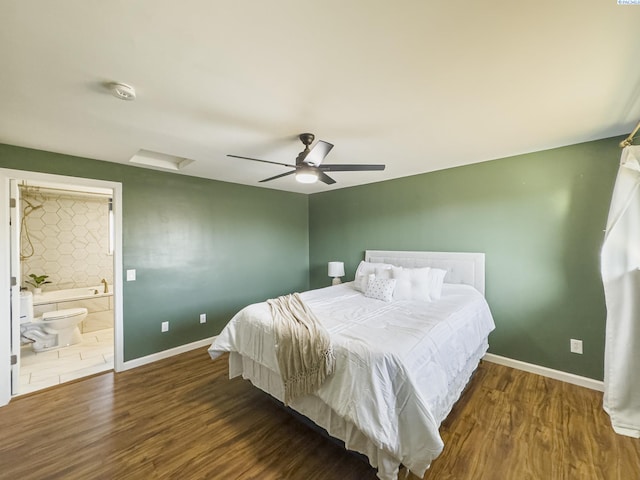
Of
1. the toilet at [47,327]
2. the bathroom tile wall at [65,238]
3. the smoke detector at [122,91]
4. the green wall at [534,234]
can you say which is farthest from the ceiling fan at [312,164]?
the bathroom tile wall at [65,238]

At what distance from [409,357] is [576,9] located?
1.84 m

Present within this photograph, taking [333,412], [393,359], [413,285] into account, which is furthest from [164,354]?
[413,285]

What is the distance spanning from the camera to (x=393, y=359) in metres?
1.56

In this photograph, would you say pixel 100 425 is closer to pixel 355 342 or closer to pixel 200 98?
pixel 355 342

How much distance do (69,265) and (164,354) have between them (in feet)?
9.84

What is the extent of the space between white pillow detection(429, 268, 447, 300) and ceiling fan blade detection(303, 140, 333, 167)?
194 centimetres

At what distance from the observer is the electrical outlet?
2.61 meters

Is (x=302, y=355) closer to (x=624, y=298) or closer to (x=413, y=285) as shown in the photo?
(x=413, y=285)

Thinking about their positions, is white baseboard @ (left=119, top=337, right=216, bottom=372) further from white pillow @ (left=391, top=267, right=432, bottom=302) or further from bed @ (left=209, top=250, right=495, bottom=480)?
white pillow @ (left=391, top=267, right=432, bottom=302)

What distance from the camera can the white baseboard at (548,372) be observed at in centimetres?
252

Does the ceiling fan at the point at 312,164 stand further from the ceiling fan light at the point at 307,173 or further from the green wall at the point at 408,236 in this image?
the green wall at the point at 408,236

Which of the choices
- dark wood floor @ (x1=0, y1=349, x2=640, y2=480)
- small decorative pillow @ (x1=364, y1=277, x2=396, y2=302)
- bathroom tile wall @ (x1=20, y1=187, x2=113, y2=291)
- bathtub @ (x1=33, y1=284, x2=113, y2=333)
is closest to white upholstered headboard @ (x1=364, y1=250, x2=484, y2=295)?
small decorative pillow @ (x1=364, y1=277, x2=396, y2=302)

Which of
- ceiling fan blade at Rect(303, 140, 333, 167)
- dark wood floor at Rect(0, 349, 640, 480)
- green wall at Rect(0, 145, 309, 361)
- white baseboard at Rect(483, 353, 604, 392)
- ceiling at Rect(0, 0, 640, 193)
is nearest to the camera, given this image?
ceiling at Rect(0, 0, 640, 193)

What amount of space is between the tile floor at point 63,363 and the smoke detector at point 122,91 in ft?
10.0
